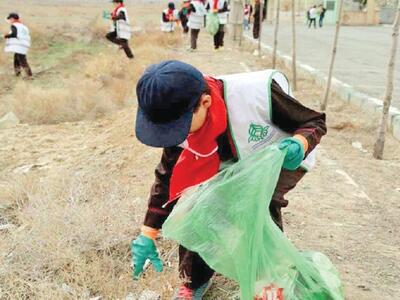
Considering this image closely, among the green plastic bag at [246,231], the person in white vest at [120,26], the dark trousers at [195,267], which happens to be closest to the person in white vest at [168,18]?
the person in white vest at [120,26]

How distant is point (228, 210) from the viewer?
181 cm

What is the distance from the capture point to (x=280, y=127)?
1986 millimetres

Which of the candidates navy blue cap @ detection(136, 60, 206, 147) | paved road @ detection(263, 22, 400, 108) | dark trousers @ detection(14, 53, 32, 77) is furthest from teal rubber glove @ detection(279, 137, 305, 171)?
dark trousers @ detection(14, 53, 32, 77)

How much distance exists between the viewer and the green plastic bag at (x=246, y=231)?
5.67 feet

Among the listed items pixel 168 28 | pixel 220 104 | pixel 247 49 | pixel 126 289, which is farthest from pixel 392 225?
pixel 168 28

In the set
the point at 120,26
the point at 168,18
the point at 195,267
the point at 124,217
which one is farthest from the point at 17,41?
the point at 195,267

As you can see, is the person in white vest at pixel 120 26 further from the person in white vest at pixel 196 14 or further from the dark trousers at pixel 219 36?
the dark trousers at pixel 219 36

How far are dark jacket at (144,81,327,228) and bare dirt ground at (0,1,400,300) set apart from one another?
44 cm

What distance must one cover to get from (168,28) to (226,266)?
52.2 ft

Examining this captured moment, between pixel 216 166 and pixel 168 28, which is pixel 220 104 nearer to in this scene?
pixel 216 166

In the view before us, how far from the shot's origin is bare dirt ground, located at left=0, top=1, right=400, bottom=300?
249 cm

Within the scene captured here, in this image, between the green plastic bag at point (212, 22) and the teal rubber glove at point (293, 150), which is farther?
the green plastic bag at point (212, 22)

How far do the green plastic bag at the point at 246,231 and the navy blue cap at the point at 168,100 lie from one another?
0.80 feet

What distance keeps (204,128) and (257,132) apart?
8.3 inches
